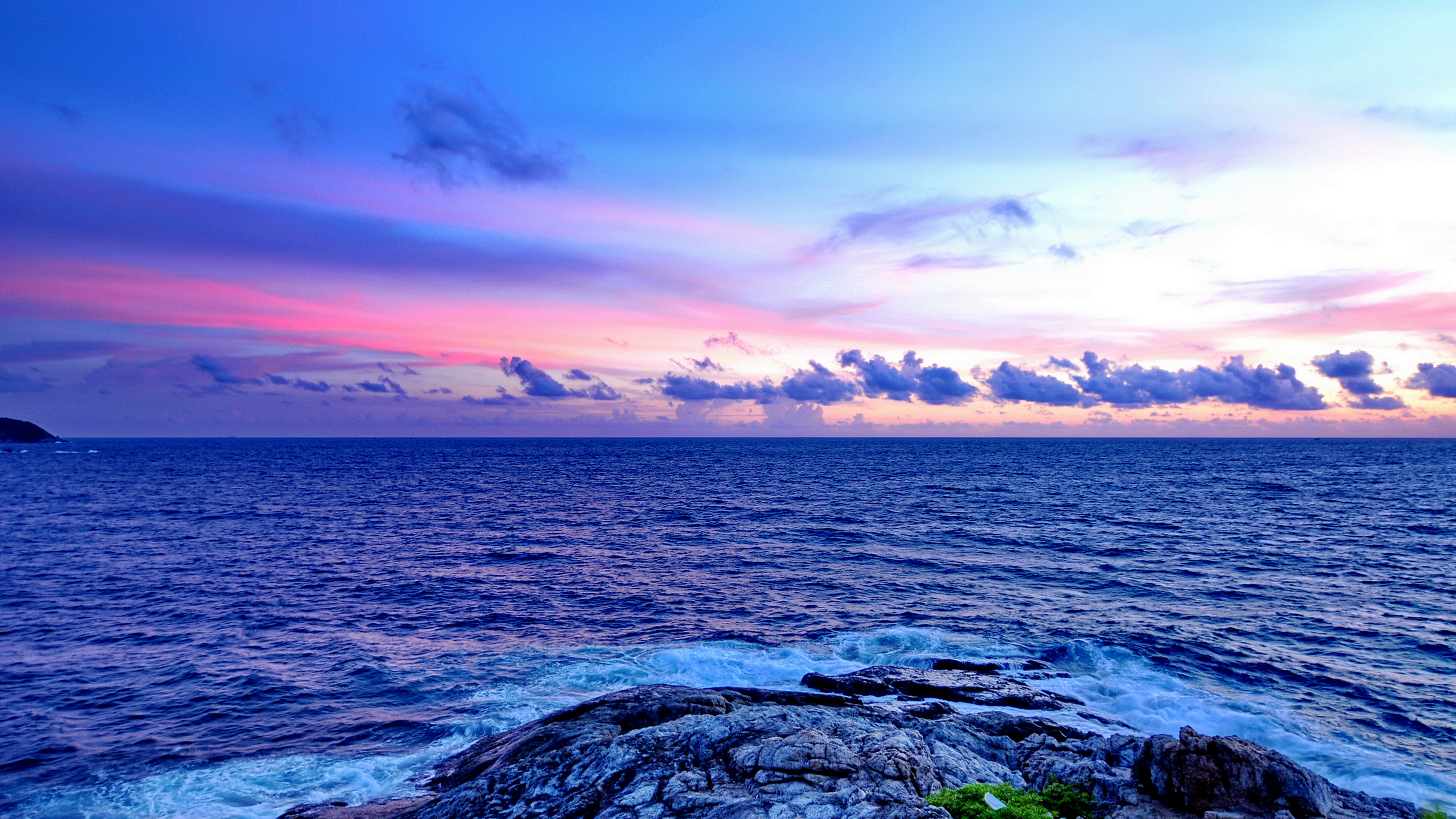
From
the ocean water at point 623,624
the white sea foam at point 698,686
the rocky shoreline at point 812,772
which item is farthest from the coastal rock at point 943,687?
the rocky shoreline at point 812,772

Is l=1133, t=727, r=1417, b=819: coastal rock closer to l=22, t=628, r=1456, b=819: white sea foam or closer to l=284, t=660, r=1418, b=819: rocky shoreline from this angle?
l=284, t=660, r=1418, b=819: rocky shoreline

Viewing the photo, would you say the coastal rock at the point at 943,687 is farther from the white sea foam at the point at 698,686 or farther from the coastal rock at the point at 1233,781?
the coastal rock at the point at 1233,781

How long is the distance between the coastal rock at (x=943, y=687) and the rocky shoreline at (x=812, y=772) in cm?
481

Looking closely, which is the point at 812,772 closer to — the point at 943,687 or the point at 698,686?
the point at 943,687

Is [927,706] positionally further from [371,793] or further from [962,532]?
[962,532]

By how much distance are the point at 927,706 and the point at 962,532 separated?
41.8 m

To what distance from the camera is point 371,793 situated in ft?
65.1

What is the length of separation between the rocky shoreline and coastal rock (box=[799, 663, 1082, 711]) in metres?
4.81

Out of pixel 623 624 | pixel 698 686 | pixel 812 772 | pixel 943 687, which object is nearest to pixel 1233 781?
pixel 812 772

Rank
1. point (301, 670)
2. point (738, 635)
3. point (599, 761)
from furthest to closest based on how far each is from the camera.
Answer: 1. point (738, 635)
2. point (301, 670)
3. point (599, 761)

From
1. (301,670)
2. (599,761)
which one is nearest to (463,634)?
(301,670)

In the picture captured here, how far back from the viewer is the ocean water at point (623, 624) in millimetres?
22766

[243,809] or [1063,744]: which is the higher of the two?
[1063,744]

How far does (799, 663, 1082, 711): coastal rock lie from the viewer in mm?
25141
